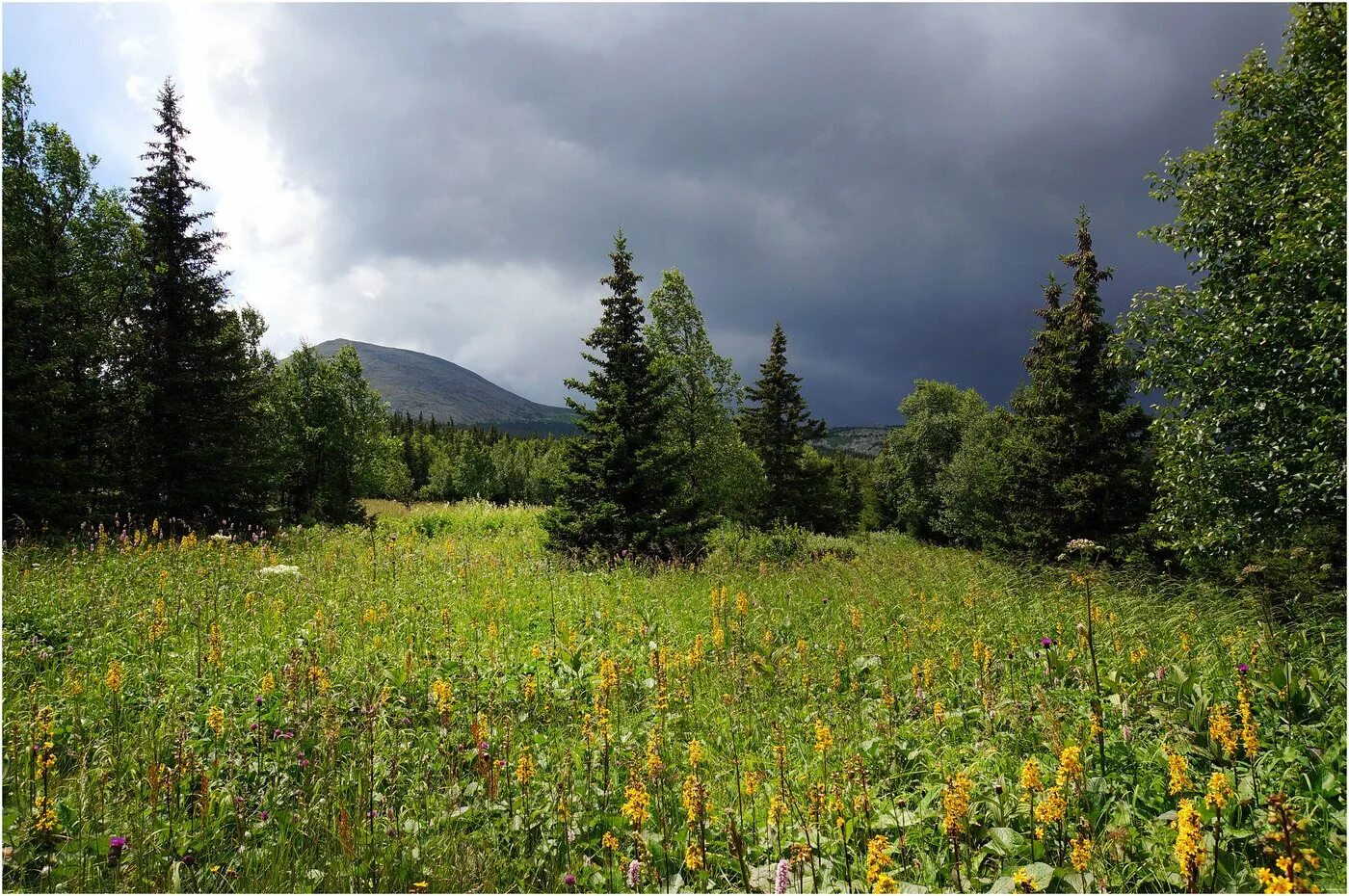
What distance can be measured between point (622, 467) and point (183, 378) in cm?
1300

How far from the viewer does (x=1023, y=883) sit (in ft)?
7.90

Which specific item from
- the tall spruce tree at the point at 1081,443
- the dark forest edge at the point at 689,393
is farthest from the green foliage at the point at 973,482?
the tall spruce tree at the point at 1081,443

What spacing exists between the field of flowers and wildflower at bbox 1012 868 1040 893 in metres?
0.02

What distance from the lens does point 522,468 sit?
85375 mm

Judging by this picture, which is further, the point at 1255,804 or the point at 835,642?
the point at 835,642

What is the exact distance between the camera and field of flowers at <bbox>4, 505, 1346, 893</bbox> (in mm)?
2826

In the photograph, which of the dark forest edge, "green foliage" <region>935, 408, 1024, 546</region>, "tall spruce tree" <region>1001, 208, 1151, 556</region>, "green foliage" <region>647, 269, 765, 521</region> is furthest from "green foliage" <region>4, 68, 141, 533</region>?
"green foliage" <region>935, 408, 1024, 546</region>

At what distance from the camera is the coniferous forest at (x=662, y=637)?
9.73 ft

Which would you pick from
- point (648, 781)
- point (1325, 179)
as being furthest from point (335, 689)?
point (1325, 179)

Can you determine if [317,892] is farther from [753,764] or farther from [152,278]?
[152,278]

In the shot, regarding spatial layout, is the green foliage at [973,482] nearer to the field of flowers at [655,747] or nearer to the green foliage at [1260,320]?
the green foliage at [1260,320]

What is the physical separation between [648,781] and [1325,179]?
962 centimetres

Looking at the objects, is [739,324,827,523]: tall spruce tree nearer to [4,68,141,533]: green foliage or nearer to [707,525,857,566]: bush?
[707,525,857,566]: bush

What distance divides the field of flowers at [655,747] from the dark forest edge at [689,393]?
6.69 ft
